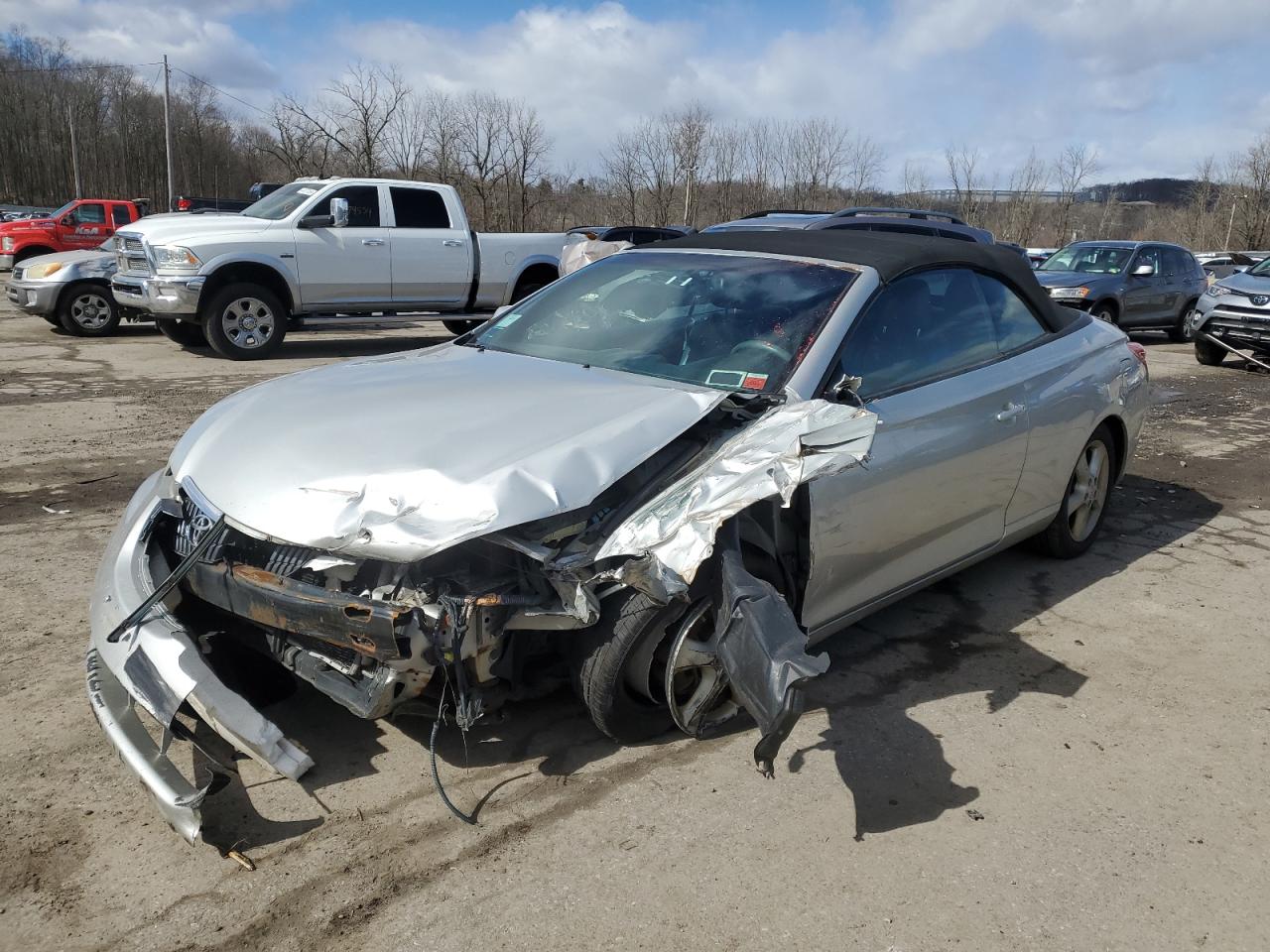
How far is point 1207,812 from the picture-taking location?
303cm

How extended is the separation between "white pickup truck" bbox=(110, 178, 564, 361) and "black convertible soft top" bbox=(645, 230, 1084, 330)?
780 cm

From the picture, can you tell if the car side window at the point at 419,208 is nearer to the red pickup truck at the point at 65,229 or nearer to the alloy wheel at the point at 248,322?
the alloy wheel at the point at 248,322

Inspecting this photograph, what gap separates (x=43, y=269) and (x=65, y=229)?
30.4ft

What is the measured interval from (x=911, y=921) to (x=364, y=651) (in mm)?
1566

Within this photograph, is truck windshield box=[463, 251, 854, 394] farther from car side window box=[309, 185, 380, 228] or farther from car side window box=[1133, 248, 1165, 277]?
car side window box=[1133, 248, 1165, 277]

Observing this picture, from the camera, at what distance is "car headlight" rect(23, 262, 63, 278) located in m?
12.4

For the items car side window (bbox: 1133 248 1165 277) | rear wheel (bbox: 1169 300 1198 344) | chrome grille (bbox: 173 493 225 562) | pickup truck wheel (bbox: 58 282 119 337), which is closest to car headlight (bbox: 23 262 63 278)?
pickup truck wheel (bbox: 58 282 119 337)

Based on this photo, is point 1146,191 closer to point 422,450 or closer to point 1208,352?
point 1208,352

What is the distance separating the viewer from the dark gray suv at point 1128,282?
1512 centimetres

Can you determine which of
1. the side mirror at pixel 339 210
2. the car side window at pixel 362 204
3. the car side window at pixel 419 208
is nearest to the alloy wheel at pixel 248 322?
the side mirror at pixel 339 210

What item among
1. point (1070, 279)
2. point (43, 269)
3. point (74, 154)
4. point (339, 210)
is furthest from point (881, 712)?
point (74, 154)

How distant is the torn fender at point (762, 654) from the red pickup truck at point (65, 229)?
20.9 m

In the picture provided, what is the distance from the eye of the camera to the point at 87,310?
12781mm

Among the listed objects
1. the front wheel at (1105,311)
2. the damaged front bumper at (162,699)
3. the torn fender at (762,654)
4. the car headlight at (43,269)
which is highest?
the car headlight at (43,269)
